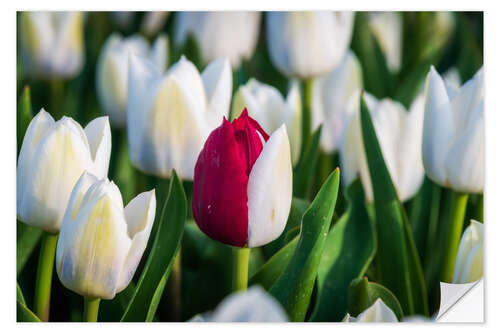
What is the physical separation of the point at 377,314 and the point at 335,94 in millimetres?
383

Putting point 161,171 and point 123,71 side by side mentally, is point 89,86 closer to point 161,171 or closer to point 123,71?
point 123,71

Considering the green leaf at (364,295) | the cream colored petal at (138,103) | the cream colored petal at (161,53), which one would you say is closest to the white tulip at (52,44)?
the cream colored petal at (161,53)

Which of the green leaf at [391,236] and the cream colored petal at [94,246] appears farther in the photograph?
the green leaf at [391,236]

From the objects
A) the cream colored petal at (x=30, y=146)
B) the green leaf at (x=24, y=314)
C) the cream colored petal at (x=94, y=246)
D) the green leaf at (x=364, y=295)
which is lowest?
the green leaf at (x=24, y=314)

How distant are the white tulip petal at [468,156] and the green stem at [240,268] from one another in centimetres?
26

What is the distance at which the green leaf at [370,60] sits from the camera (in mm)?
1122

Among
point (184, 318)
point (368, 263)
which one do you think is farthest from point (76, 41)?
point (368, 263)

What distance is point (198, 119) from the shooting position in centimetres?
81

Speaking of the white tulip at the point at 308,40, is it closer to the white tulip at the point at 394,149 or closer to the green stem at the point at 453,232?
the white tulip at the point at 394,149

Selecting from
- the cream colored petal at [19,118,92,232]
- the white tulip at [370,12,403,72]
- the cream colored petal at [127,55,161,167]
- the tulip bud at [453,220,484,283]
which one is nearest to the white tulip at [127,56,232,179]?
the cream colored petal at [127,55,161,167]

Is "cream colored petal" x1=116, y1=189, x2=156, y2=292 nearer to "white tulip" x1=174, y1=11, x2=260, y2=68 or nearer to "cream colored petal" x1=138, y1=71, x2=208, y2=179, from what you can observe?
"cream colored petal" x1=138, y1=71, x2=208, y2=179

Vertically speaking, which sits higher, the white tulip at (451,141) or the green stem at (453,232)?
the white tulip at (451,141)

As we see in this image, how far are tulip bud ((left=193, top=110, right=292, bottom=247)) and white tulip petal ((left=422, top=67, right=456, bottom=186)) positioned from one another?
0.22 m

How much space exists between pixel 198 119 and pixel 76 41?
0.37m
